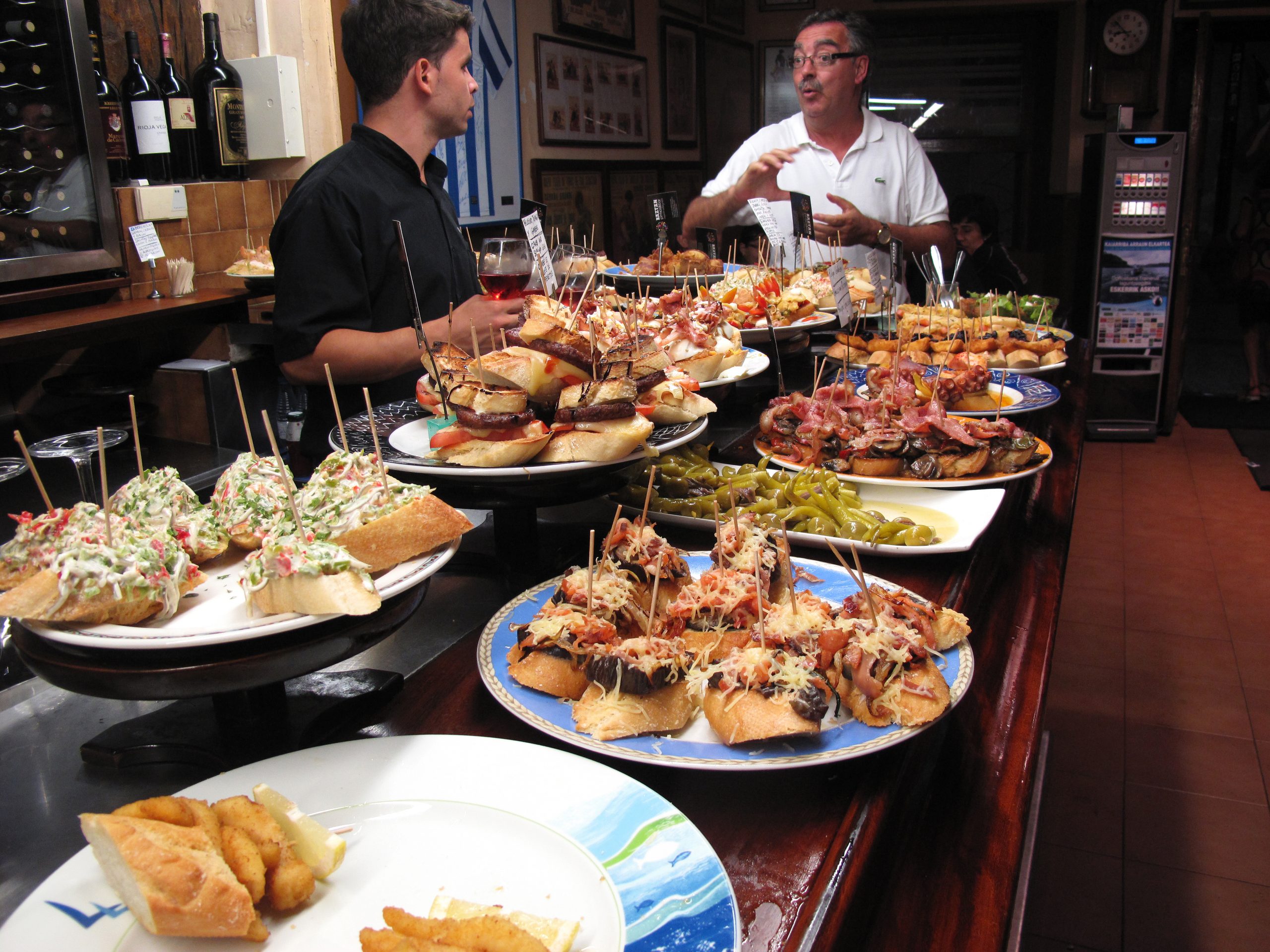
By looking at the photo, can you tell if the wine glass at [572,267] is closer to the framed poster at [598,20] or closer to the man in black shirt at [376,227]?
the man in black shirt at [376,227]

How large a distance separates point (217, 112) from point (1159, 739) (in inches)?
191

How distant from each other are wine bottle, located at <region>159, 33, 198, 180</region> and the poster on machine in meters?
6.18

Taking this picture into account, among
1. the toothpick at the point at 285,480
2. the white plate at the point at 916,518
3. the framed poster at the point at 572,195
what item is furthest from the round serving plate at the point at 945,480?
the framed poster at the point at 572,195

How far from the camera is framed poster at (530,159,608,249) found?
6426 mm

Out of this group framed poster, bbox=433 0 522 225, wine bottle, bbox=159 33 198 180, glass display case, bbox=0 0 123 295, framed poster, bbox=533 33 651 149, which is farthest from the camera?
framed poster, bbox=533 33 651 149

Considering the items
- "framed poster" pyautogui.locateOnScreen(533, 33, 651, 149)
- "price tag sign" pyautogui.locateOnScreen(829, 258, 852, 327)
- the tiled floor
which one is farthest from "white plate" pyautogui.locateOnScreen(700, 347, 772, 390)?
"framed poster" pyautogui.locateOnScreen(533, 33, 651, 149)

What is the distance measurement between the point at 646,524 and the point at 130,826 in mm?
834

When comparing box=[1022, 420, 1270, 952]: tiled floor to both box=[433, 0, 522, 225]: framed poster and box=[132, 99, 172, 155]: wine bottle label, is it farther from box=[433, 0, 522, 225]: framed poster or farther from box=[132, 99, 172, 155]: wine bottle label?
box=[132, 99, 172, 155]: wine bottle label

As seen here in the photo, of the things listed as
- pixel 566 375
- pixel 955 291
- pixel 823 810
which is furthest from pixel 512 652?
pixel 955 291

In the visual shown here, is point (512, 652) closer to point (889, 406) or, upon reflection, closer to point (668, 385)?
point (668, 385)

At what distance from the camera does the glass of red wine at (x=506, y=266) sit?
217 cm

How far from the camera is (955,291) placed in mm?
4141

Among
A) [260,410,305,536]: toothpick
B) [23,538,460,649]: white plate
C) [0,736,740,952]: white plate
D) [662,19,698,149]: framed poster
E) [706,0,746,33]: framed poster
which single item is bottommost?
[0,736,740,952]: white plate

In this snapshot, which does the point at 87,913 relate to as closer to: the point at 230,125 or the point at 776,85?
the point at 230,125
